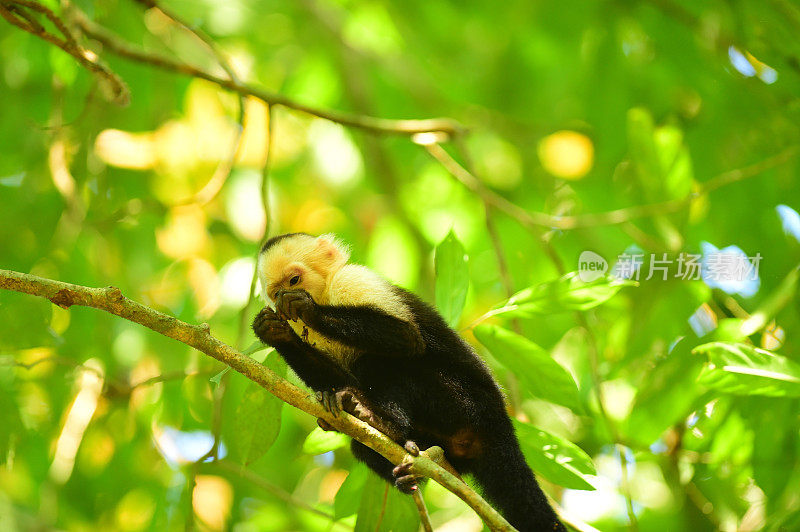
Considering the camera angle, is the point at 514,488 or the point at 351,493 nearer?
the point at 514,488

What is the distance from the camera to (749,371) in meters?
2.14

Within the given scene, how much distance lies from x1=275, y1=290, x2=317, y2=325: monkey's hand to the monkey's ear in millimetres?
607

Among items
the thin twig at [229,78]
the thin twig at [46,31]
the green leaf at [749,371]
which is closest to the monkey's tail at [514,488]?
the green leaf at [749,371]

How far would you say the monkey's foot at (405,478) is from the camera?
2.25m

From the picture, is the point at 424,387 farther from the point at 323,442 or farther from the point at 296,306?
the point at 296,306

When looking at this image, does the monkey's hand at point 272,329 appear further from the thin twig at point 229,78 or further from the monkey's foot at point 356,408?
the thin twig at point 229,78

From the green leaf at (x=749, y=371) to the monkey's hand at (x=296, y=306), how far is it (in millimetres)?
1307

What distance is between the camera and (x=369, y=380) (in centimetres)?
273

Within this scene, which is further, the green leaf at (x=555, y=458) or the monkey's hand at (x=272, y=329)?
the monkey's hand at (x=272, y=329)

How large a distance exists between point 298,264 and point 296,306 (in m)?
0.48

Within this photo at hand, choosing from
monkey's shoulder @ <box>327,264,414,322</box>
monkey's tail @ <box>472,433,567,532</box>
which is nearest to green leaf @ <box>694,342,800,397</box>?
monkey's tail @ <box>472,433,567,532</box>
